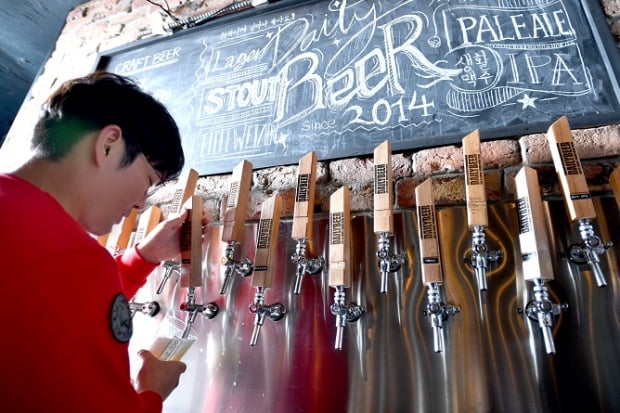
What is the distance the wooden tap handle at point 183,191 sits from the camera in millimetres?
1094

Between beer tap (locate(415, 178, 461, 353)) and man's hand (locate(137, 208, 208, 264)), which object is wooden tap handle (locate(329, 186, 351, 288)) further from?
man's hand (locate(137, 208, 208, 264))

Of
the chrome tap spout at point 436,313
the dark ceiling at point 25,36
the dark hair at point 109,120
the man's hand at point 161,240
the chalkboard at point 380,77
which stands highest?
the dark ceiling at point 25,36

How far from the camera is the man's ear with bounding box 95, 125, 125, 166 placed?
71cm

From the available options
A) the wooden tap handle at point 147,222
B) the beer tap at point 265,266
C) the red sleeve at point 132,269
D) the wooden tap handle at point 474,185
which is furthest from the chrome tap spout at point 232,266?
the wooden tap handle at point 474,185

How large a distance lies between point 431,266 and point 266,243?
15.4 inches

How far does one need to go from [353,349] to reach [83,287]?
563 millimetres

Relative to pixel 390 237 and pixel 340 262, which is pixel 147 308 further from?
pixel 390 237

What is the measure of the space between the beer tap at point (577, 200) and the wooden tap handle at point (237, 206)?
741mm

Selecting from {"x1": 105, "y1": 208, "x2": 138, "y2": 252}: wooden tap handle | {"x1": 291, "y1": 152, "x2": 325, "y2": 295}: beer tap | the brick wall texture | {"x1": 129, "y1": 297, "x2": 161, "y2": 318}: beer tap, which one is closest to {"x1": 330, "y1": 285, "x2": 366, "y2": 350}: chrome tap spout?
{"x1": 291, "y1": 152, "x2": 325, "y2": 295}: beer tap

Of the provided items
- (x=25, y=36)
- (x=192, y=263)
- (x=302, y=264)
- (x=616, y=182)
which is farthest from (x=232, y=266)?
(x=25, y=36)

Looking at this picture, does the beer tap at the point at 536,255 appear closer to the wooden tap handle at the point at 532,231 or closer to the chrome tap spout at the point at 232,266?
the wooden tap handle at the point at 532,231

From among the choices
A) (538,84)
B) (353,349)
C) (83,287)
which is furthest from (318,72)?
(83,287)

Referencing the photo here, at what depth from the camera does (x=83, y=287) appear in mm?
547

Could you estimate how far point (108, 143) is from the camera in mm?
734
